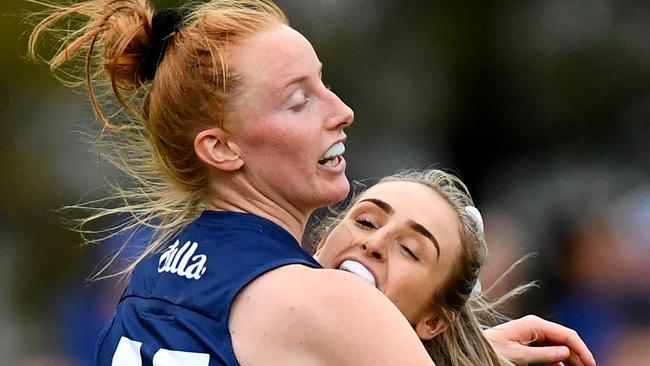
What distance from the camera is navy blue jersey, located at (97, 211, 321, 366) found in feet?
8.89

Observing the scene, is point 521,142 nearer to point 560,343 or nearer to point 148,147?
point 560,343

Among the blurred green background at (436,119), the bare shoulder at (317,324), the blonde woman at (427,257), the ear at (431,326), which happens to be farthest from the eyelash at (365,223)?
the blurred green background at (436,119)

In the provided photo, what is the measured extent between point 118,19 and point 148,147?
339 millimetres

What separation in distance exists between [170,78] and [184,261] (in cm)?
46

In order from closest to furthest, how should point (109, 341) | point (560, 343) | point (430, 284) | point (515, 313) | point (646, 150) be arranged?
point (109, 341), point (430, 284), point (560, 343), point (515, 313), point (646, 150)

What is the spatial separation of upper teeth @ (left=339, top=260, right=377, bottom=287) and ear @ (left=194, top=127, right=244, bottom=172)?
57 centimetres

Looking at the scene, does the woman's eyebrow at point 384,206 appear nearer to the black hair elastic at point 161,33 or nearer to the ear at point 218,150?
the ear at point 218,150

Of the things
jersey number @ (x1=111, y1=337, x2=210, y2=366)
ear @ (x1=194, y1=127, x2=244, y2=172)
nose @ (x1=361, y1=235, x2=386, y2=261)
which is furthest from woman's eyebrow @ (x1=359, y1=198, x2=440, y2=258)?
jersey number @ (x1=111, y1=337, x2=210, y2=366)

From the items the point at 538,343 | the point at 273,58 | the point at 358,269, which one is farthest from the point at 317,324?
the point at 538,343

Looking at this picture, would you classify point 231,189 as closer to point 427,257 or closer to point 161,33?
point 161,33

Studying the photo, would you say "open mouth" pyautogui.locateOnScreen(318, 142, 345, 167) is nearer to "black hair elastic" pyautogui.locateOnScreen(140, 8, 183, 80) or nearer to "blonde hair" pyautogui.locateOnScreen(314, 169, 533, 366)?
"black hair elastic" pyautogui.locateOnScreen(140, 8, 183, 80)

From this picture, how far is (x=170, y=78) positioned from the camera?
303 centimetres

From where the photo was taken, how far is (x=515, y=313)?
699 centimetres

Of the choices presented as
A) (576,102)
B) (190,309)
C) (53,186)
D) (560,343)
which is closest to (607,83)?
(576,102)
